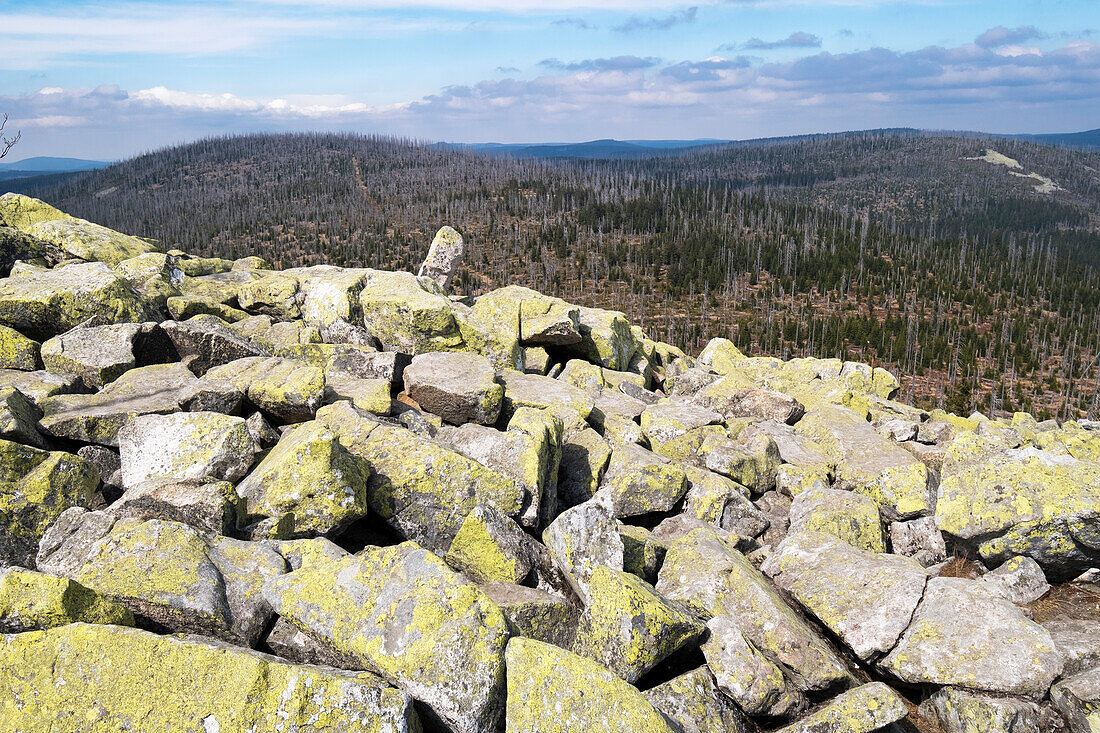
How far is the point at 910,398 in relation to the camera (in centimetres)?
8388

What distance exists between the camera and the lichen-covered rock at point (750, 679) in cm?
770

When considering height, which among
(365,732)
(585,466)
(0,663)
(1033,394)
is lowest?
(1033,394)

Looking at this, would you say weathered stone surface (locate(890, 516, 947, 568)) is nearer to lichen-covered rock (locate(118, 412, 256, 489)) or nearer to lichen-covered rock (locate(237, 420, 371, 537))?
lichen-covered rock (locate(237, 420, 371, 537))

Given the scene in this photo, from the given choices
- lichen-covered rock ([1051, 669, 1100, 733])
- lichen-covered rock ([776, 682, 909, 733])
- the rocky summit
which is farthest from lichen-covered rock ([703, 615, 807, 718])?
lichen-covered rock ([1051, 669, 1100, 733])

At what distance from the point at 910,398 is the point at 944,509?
83513mm

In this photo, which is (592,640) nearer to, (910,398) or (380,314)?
(380,314)

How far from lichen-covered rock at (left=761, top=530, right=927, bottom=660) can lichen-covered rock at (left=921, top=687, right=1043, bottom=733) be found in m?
1.00

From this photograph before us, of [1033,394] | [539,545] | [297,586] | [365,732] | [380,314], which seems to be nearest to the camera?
[365,732]

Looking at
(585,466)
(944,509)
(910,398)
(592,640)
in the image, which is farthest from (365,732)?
(910,398)

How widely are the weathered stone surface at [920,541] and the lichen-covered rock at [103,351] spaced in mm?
17974

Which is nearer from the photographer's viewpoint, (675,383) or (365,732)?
(365,732)

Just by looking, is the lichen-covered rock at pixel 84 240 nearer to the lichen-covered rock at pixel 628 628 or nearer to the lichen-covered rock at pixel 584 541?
the lichen-covered rock at pixel 584 541

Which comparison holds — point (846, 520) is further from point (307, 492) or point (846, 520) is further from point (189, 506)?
point (189, 506)

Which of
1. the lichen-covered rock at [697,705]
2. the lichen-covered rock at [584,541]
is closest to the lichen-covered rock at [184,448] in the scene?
the lichen-covered rock at [584,541]
